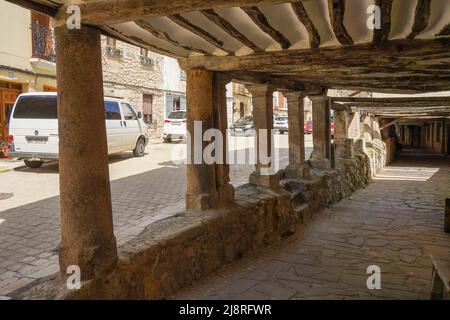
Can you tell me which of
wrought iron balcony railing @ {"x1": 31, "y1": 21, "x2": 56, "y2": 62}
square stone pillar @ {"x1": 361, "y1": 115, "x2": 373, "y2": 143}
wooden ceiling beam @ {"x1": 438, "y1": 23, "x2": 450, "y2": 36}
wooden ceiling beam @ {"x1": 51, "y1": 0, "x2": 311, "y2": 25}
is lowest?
square stone pillar @ {"x1": 361, "y1": 115, "x2": 373, "y2": 143}

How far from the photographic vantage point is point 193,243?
3863mm

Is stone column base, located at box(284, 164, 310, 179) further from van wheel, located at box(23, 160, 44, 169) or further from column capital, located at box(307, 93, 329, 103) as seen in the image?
van wheel, located at box(23, 160, 44, 169)

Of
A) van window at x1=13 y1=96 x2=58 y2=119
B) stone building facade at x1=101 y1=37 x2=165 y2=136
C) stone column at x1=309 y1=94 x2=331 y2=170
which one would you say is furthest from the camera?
stone building facade at x1=101 y1=37 x2=165 y2=136

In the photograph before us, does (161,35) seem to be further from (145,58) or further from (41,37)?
(145,58)

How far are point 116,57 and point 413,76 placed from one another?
13486 mm

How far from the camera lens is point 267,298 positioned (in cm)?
368

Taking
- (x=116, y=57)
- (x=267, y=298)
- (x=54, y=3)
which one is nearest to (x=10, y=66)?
(x=116, y=57)

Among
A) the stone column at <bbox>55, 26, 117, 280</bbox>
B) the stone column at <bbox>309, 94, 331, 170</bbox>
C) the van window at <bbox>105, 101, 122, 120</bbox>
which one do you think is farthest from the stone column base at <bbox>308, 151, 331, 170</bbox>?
the stone column at <bbox>55, 26, 117, 280</bbox>

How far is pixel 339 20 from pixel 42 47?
12563 millimetres

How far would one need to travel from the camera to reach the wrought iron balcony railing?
12875 millimetres

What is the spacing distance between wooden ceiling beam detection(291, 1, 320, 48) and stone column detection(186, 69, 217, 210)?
130cm

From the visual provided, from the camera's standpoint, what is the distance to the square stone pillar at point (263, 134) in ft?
19.2

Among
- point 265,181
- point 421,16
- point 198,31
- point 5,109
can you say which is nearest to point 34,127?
point 5,109
